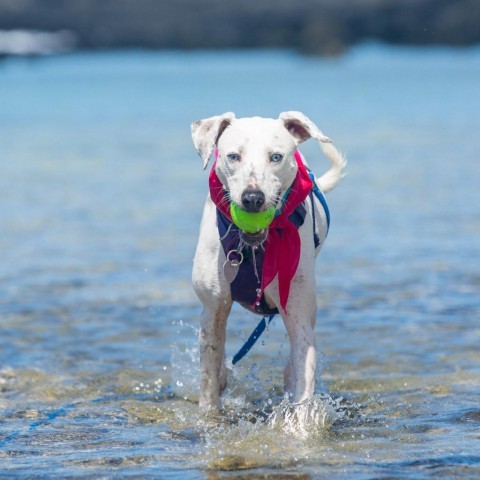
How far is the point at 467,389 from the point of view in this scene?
257 inches

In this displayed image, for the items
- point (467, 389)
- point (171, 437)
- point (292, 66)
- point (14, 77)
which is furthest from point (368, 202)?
point (292, 66)

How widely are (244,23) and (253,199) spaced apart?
188 ft

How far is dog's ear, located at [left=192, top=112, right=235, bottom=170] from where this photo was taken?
5.49 m

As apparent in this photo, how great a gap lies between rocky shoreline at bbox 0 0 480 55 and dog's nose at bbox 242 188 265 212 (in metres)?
50.3

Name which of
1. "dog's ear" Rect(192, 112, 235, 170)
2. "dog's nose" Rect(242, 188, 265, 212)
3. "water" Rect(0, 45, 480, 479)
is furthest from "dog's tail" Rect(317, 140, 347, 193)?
"dog's nose" Rect(242, 188, 265, 212)

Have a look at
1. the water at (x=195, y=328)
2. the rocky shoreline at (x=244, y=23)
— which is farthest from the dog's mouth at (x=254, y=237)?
the rocky shoreline at (x=244, y=23)

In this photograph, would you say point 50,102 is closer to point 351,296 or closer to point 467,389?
point 351,296

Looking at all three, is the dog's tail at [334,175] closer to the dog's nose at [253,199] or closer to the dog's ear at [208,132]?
the dog's ear at [208,132]

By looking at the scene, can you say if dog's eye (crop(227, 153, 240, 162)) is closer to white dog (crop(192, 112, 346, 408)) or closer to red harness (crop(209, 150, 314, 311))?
white dog (crop(192, 112, 346, 408))

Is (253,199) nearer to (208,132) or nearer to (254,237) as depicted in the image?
(254,237)

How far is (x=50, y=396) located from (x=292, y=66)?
54.9 m

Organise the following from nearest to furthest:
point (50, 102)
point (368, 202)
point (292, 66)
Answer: point (368, 202), point (50, 102), point (292, 66)

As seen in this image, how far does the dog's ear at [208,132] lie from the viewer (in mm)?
5488

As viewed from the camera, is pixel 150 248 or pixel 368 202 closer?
pixel 150 248
